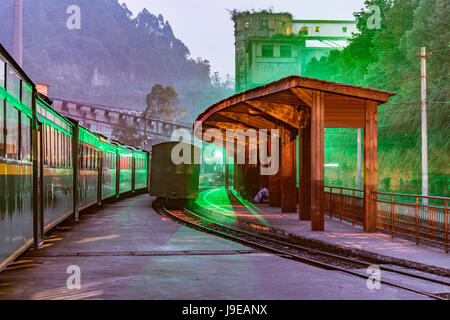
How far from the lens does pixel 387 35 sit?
46469 millimetres

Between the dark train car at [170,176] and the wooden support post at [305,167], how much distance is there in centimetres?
792

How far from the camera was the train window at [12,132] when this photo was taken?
8.40 metres

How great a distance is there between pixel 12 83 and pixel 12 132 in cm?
73

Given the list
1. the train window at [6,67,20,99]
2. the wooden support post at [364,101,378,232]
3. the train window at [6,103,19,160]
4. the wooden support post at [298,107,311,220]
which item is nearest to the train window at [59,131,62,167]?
Answer: the train window at [6,67,20,99]

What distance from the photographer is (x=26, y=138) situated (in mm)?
9992

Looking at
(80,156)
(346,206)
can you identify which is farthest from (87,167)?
(346,206)

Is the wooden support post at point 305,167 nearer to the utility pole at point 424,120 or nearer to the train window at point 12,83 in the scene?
the utility pole at point 424,120

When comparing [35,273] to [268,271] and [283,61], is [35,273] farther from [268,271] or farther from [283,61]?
[283,61]

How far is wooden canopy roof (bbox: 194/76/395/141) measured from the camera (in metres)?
16.6

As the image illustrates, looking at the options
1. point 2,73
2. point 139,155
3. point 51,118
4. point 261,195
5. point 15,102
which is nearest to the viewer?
point 2,73

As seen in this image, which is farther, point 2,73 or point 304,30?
point 304,30

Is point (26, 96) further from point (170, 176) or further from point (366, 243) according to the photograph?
point (170, 176)
